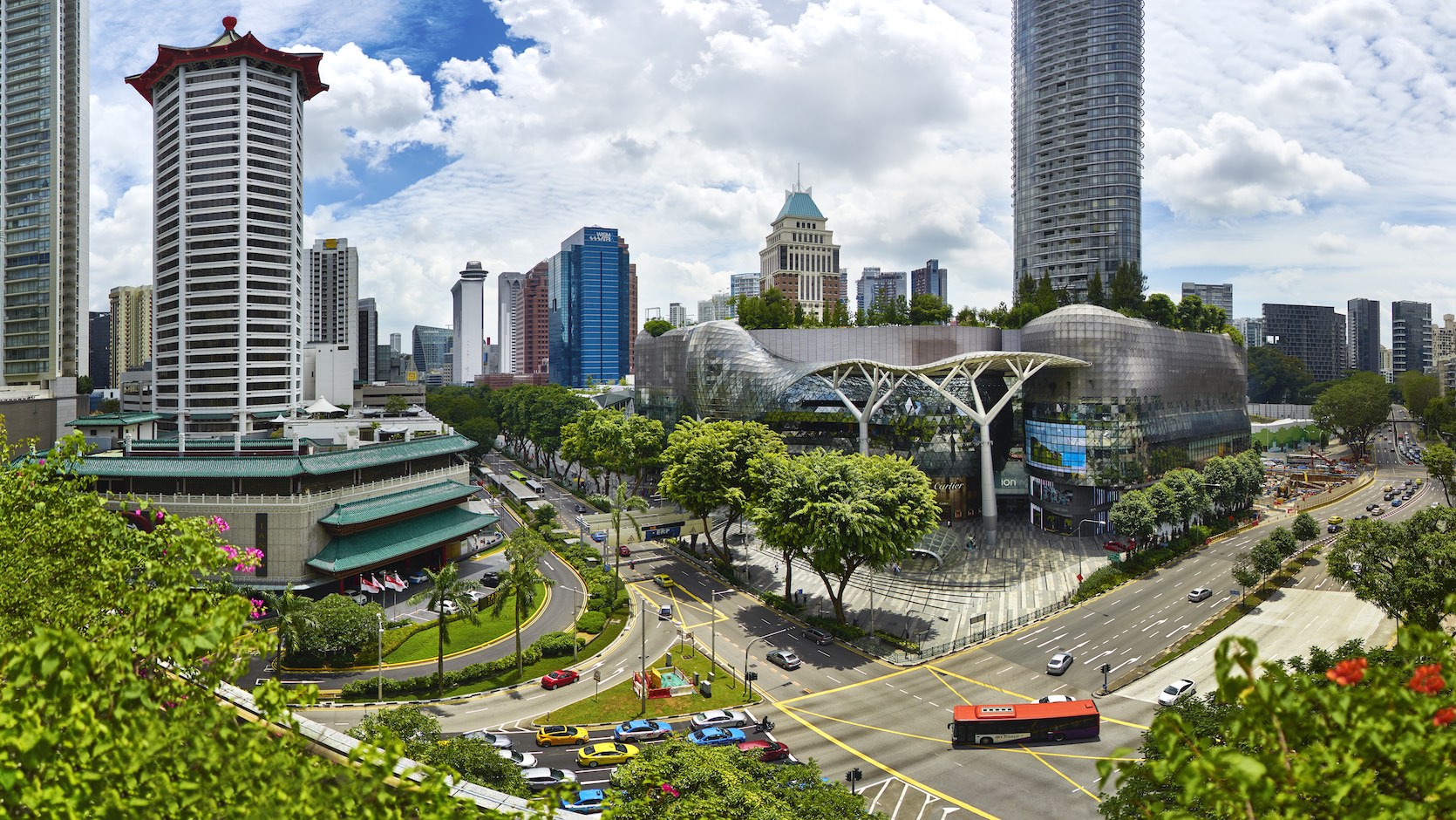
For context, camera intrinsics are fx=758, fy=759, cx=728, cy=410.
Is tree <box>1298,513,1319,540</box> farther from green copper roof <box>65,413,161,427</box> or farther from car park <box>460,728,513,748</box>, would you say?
green copper roof <box>65,413,161,427</box>

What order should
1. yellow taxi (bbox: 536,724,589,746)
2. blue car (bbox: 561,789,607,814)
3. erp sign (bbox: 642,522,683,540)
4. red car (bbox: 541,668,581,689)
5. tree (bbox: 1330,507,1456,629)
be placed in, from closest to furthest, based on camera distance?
blue car (bbox: 561,789,607,814) < yellow taxi (bbox: 536,724,589,746) < tree (bbox: 1330,507,1456,629) < red car (bbox: 541,668,581,689) < erp sign (bbox: 642,522,683,540)

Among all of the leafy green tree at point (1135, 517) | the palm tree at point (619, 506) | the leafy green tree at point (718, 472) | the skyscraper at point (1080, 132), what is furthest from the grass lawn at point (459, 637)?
the skyscraper at point (1080, 132)

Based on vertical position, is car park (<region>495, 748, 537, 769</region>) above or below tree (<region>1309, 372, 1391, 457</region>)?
below

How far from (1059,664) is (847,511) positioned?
17.4 metres

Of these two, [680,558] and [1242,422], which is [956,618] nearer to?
[680,558]

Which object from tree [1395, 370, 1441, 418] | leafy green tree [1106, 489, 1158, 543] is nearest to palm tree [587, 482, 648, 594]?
leafy green tree [1106, 489, 1158, 543]

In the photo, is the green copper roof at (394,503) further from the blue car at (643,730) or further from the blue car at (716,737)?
the blue car at (716,737)

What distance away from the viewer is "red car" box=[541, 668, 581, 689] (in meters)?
51.0

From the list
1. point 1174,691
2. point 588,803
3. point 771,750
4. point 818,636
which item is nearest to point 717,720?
point 771,750

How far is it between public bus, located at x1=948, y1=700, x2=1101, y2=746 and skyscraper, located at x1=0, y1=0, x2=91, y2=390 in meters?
130

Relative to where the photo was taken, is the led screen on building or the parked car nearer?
the parked car

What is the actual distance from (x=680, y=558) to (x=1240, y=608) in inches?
2055

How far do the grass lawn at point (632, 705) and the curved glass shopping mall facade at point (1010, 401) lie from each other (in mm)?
45271

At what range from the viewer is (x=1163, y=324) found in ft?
396
